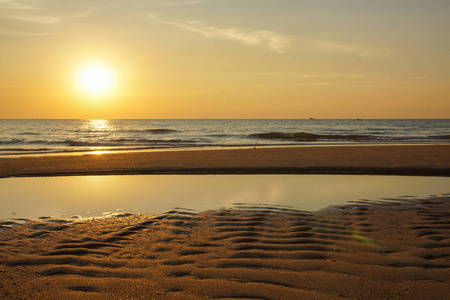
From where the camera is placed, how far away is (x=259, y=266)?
497 centimetres

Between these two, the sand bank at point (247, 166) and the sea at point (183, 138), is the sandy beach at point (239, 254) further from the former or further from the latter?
the sea at point (183, 138)

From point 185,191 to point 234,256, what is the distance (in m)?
5.83

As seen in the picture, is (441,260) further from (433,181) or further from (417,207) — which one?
(433,181)

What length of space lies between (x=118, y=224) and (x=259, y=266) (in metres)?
3.31

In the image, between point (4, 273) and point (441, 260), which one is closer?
point (4, 273)

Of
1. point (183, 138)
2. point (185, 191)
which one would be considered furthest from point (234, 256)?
point (183, 138)

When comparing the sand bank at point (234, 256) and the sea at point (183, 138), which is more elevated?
the sea at point (183, 138)

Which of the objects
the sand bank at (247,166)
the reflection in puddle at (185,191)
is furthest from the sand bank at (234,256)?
the sand bank at (247,166)

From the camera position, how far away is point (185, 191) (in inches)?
434

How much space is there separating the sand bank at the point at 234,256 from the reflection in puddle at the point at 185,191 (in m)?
1.18

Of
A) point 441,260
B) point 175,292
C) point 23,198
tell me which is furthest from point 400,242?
point 23,198

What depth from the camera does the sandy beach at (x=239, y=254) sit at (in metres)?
4.31

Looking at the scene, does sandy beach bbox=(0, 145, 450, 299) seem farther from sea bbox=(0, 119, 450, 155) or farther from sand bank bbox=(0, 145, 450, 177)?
sea bbox=(0, 119, 450, 155)

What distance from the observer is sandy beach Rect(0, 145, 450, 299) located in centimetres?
431
